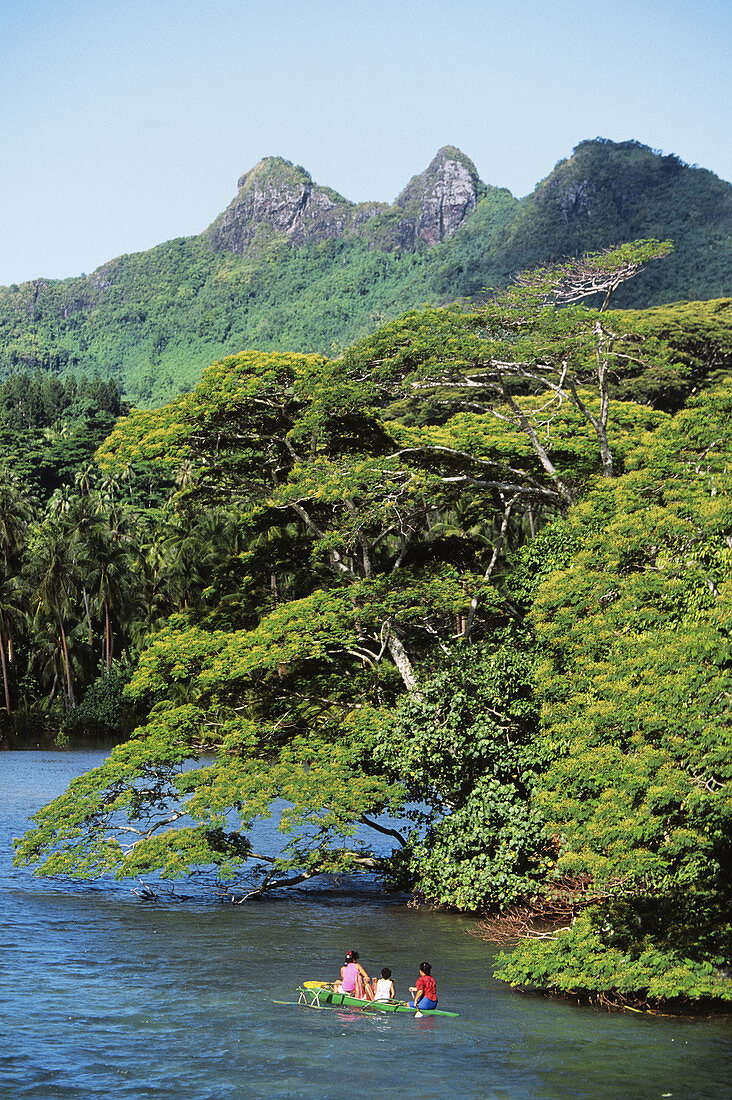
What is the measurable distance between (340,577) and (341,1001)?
10765 millimetres

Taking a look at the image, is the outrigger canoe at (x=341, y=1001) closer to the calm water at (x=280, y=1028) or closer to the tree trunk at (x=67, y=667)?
the calm water at (x=280, y=1028)

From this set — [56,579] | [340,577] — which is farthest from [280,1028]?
[56,579]

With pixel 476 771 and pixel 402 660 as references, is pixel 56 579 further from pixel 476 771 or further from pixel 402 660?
pixel 476 771

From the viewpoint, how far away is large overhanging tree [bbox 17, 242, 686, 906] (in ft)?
70.8

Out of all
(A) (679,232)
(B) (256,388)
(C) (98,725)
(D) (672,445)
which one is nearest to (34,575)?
(C) (98,725)

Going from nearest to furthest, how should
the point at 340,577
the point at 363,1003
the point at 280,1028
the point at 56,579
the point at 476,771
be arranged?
the point at 280,1028
the point at 363,1003
the point at 476,771
the point at 340,577
the point at 56,579

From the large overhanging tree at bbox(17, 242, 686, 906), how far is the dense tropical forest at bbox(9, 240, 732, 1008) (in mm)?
77

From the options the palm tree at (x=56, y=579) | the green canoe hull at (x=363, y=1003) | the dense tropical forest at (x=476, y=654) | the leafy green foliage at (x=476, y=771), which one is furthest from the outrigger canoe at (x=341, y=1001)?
the palm tree at (x=56, y=579)

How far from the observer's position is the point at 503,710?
21.5 meters

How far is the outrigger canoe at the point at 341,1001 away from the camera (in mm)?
15852

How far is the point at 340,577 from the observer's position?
81.7ft

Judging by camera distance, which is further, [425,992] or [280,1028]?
[425,992]

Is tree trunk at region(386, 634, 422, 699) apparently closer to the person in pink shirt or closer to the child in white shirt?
the person in pink shirt

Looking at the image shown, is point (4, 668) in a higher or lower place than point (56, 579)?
lower
